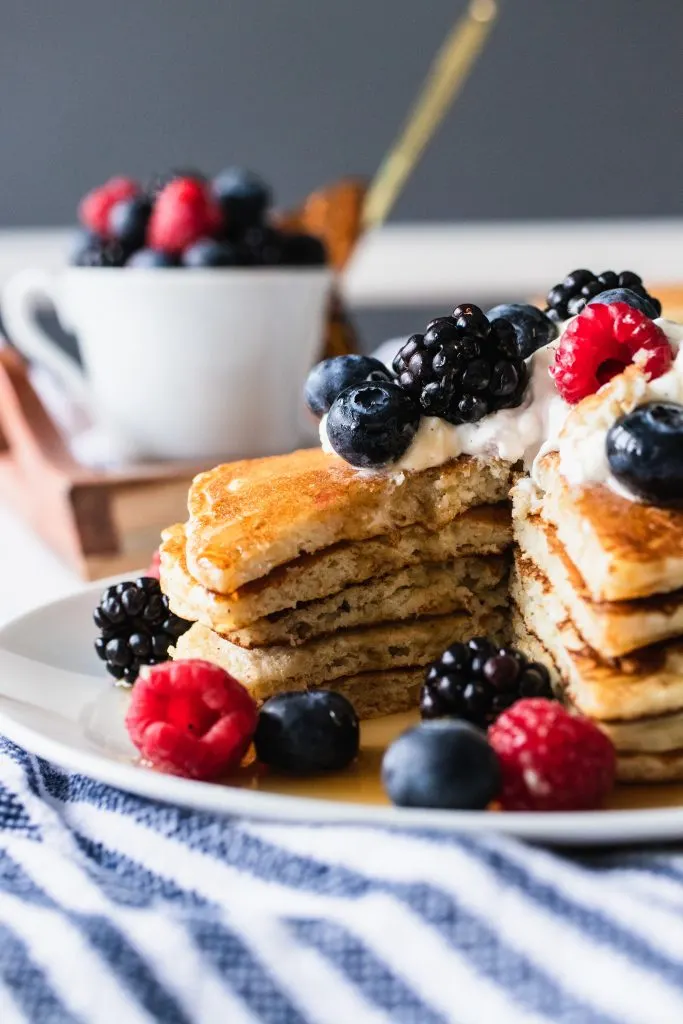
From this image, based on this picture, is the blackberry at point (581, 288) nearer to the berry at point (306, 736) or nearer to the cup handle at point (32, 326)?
the berry at point (306, 736)

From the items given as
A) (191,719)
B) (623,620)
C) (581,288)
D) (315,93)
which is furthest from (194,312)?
(315,93)

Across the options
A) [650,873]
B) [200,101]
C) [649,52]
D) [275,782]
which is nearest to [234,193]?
[275,782]

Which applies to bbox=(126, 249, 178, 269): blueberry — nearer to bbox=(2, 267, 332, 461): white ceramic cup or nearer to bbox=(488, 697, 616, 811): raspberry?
bbox=(2, 267, 332, 461): white ceramic cup

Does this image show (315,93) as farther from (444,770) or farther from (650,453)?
(444,770)

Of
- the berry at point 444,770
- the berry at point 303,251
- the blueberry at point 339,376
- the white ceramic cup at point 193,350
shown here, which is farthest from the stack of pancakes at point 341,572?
the berry at point 303,251

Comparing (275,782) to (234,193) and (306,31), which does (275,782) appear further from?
(306,31)
